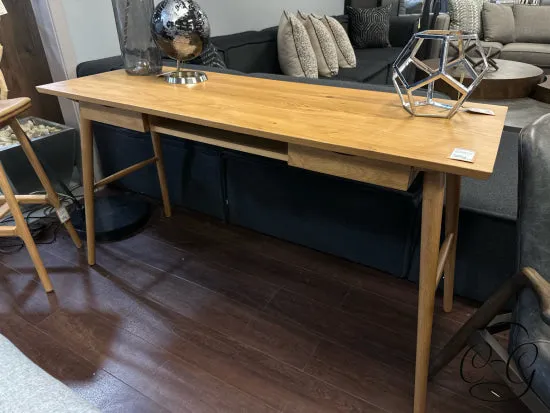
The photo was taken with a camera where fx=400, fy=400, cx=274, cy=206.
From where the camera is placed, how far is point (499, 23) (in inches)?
161

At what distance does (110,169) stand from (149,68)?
0.82 metres

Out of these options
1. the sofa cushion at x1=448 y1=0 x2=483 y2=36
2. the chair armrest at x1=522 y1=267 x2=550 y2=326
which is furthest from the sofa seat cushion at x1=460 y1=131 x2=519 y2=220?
the sofa cushion at x1=448 y1=0 x2=483 y2=36

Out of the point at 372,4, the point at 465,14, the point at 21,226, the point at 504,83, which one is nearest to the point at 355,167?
the point at 21,226

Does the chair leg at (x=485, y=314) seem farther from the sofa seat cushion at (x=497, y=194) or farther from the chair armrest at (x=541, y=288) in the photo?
the sofa seat cushion at (x=497, y=194)

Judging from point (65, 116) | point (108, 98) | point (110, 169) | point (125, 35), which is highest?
point (125, 35)

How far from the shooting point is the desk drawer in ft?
2.85

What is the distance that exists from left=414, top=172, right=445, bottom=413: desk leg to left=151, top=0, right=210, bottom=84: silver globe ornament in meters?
0.96

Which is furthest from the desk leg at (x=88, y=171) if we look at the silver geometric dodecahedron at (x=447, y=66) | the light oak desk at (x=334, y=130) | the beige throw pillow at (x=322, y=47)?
the beige throw pillow at (x=322, y=47)

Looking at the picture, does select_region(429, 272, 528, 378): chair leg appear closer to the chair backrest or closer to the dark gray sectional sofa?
the chair backrest

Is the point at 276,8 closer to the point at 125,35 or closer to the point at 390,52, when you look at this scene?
→ the point at 390,52

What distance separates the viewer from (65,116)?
222cm

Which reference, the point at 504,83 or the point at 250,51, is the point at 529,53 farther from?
the point at 250,51

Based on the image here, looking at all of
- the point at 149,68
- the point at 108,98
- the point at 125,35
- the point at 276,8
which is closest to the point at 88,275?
the point at 108,98

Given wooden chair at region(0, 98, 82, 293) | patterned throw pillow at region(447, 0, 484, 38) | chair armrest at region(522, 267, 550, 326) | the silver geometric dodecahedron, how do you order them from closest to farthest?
chair armrest at region(522, 267, 550, 326) < the silver geometric dodecahedron < wooden chair at region(0, 98, 82, 293) < patterned throw pillow at region(447, 0, 484, 38)
